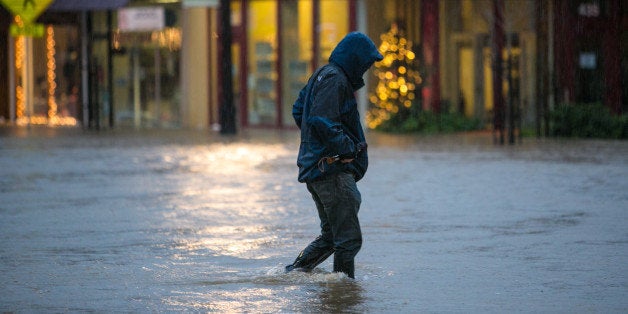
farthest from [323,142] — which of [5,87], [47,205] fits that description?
[5,87]

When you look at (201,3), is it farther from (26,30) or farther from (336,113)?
(336,113)

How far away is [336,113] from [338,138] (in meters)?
0.16

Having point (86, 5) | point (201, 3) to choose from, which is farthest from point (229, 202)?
point (86, 5)

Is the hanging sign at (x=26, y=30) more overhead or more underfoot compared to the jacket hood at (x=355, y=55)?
more overhead

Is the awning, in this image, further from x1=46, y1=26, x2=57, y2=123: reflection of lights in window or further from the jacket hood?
the jacket hood

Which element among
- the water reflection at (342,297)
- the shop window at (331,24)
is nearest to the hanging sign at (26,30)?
the shop window at (331,24)

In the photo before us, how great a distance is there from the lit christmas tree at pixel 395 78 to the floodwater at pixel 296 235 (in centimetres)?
1022

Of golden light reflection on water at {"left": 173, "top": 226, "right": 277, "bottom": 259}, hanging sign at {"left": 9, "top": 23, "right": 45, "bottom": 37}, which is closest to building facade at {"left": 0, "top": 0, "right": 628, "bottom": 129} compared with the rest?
hanging sign at {"left": 9, "top": 23, "right": 45, "bottom": 37}

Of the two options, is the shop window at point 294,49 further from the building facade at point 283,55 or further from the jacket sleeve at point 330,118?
the jacket sleeve at point 330,118

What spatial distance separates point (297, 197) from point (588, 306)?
7.63 m

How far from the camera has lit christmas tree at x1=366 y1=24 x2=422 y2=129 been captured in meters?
32.9

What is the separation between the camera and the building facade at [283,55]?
3167cm

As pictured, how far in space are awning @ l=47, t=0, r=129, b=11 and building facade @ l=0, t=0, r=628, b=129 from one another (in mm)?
76

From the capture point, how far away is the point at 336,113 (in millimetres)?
8539
